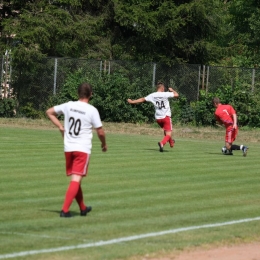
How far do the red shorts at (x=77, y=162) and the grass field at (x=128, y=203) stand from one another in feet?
2.13

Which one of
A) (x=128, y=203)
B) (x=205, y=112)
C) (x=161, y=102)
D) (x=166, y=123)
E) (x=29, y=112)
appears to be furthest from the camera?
(x=29, y=112)

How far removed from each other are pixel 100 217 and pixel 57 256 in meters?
2.92

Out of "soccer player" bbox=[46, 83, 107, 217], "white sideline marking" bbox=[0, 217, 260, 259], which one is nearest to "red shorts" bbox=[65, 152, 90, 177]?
"soccer player" bbox=[46, 83, 107, 217]

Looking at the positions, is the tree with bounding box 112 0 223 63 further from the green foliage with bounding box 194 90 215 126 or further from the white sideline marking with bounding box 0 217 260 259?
the white sideline marking with bounding box 0 217 260 259

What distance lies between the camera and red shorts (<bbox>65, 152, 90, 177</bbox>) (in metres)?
12.0

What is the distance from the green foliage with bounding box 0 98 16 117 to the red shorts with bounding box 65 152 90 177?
28.0 metres

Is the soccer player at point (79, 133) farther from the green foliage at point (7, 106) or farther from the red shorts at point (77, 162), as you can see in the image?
the green foliage at point (7, 106)

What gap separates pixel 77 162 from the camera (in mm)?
11984

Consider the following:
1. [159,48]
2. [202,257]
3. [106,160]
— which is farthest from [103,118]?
[202,257]

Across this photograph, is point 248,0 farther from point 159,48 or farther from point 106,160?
point 106,160

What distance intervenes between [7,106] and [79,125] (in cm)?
2819

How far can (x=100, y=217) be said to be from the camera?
12.2 metres

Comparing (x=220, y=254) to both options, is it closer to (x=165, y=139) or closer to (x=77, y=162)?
(x=77, y=162)

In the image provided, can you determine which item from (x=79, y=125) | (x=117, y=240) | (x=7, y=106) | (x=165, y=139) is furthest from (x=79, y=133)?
(x=7, y=106)
